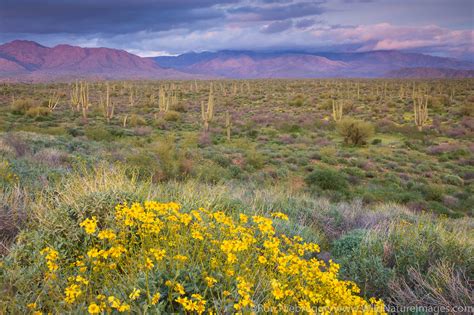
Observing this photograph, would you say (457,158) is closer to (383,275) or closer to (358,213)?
(358,213)

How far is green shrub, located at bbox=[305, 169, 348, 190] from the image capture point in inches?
555

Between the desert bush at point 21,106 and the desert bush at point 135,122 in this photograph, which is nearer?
the desert bush at point 135,122

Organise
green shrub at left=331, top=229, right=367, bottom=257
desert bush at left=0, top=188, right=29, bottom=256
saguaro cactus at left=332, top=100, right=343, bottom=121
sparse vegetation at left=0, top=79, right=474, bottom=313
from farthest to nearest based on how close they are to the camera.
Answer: saguaro cactus at left=332, top=100, right=343, bottom=121, green shrub at left=331, top=229, right=367, bottom=257, desert bush at left=0, top=188, right=29, bottom=256, sparse vegetation at left=0, top=79, right=474, bottom=313

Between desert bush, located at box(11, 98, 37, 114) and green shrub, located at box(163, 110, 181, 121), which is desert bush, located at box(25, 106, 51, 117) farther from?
green shrub, located at box(163, 110, 181, 121)

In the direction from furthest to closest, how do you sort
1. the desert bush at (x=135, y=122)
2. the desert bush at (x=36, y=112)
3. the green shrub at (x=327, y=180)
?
the desert bush at (x=36, y=112) → the desert bush at (x=135, y=122) → the green shrub at (x=327, y=180)

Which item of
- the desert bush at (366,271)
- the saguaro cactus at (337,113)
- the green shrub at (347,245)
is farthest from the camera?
the saguaro cactus at (337,113)

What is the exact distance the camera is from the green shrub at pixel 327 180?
14.1m

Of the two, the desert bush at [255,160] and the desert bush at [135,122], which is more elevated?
the desert bush at [135,122]

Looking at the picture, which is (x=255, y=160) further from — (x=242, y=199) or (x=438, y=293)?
(x=438, y=293)

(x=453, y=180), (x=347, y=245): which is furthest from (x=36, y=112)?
(x=347, y=245)

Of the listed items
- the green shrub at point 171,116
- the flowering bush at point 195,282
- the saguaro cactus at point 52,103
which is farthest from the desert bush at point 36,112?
the flowering bush at point 195,282

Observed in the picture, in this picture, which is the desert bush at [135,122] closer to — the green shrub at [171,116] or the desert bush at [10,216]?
the green shrub at [171,116]

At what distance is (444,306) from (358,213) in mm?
4255

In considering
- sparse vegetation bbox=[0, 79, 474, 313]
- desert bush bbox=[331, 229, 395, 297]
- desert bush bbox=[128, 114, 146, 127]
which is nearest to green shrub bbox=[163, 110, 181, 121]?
sparse vegetation bbox=[0, 79, 474, 313]
